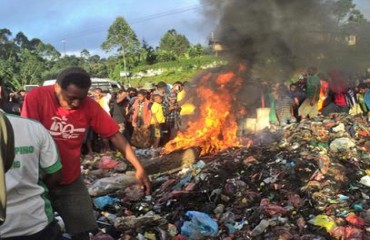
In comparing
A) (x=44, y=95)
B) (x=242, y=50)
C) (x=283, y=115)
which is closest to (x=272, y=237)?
(x=44, y=95)

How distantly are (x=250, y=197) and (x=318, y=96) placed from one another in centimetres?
727

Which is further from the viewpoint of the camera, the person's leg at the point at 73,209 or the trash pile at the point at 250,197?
the trash pile at the point at 250,197

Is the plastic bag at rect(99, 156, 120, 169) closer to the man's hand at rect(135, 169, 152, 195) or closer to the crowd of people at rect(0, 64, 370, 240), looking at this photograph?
the crowd of people at rect(0, 64, 370, 240)

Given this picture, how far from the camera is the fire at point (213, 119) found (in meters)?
9.40

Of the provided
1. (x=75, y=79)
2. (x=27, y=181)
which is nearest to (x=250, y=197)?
(x=75, y=79)

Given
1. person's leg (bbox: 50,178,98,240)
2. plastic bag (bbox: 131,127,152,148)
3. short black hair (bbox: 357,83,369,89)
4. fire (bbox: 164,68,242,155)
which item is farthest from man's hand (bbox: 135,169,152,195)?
short black hair (bbox: 357,83,369,89)

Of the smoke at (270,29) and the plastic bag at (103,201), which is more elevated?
the smoke at (270,29)

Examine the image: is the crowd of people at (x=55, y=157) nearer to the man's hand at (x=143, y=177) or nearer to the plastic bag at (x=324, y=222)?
the man's hand at (x=143, y=177)

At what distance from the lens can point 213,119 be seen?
32.5 feet

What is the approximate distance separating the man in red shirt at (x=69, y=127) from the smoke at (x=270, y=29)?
7723mm

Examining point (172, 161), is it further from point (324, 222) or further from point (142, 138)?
point (324, 222)

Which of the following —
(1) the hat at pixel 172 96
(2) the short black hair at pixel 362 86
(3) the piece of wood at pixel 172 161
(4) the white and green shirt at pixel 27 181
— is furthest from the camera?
(2) the short black hair at pixel 362 86

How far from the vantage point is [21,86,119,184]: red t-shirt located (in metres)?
3.46

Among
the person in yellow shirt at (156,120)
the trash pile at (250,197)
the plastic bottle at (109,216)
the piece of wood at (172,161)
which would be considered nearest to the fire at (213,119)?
the piece of wood at (172,161)
